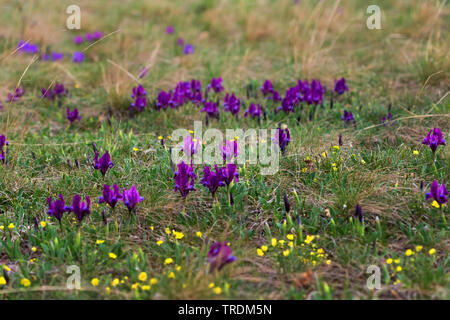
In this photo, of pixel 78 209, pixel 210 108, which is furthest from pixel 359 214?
pixel 210 108

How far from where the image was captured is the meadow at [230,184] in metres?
2.67

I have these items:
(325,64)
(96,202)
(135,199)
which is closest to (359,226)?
(135,199)

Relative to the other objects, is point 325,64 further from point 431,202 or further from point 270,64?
point 431,202

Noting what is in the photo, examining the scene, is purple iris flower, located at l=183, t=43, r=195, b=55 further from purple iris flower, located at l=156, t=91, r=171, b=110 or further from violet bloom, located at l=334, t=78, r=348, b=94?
violet bloom, located at l=334, t=78, r=348, b=94

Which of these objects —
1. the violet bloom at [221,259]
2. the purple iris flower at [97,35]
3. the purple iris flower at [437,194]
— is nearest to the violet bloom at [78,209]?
the violet bloom at [221,259]

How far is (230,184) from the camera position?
3355 millimetres

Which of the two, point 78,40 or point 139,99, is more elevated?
point 78,40

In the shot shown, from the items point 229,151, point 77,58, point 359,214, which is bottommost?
point 359,214

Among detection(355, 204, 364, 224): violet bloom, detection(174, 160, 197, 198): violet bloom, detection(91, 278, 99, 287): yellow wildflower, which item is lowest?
detection(91, 278, 99, 287): yellow wildflower

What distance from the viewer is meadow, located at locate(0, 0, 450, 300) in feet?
8.76

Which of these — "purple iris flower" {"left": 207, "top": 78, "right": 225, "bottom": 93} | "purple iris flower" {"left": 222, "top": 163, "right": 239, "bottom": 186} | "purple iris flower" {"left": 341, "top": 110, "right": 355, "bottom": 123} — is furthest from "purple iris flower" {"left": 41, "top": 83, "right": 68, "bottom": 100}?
"purple iris flower" {"left": 341, "top": 110, "right": 355, "bottom": 123}

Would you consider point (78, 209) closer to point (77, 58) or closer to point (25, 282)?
point (25, 282)
